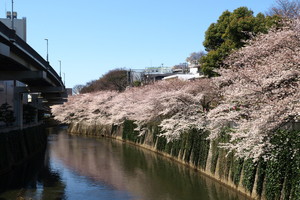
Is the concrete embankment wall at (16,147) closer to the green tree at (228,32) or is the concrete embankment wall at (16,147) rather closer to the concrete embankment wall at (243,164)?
the concrete embankment wall at (243,164)

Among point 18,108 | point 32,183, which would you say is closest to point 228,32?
point 32,183

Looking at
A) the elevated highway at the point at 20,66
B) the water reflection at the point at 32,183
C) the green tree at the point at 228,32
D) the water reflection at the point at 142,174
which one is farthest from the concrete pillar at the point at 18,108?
the green tree at the point at 228,32

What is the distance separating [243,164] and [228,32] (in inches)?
577

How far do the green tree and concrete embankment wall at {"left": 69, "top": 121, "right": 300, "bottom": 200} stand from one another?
276 inches

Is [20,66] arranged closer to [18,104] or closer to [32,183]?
[32,183]

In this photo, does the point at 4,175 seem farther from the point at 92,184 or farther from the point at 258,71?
the point at 258,71

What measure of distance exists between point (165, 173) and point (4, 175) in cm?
1150

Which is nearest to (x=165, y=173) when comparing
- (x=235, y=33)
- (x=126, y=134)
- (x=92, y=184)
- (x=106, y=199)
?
(x=92, y=184)

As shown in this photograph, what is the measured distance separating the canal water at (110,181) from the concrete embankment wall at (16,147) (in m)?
0.83

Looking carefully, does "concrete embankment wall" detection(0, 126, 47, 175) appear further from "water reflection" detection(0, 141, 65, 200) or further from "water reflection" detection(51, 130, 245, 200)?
"water reflection" detection(51, 130, 245, 200)

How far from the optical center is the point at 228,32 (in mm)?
31078

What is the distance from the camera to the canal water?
20.8 meters

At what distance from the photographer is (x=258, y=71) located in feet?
55.0

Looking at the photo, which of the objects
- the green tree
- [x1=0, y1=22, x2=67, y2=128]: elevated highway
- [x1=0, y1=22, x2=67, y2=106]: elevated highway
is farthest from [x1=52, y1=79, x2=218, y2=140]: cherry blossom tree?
[x1=0, y1=22, x2=67, y2=106]: elevated highway
